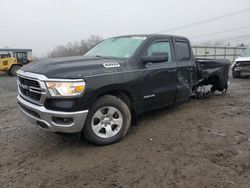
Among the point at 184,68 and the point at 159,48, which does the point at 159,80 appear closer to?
the point at 159,48

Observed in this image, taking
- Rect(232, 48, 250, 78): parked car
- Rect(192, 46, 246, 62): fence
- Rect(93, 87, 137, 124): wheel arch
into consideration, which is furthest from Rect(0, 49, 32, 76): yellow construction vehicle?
Rect(192, 46, 246, 62): fence

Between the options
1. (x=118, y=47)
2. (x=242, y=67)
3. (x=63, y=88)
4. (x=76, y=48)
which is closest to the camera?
(x=63, y=88)

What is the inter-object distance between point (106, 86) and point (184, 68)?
236 cm

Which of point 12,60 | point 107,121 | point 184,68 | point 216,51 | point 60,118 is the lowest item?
point 107,121

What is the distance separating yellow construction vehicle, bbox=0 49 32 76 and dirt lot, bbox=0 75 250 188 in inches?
691

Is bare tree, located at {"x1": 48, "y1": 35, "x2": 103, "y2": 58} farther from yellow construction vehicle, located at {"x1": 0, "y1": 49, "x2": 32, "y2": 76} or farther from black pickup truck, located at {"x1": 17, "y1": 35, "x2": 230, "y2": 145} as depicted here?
black pickup truck, located at {"x1": 17, "y1": 35, "x2": 230, "y2": 145}

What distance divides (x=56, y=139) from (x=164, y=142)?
1.94m

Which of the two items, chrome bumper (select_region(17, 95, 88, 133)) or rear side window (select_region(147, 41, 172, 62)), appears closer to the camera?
chrome bumper (select_region(17, 95, 88, 133))

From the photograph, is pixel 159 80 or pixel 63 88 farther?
pixel 159 80

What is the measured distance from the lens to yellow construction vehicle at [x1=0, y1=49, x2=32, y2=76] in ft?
68.6

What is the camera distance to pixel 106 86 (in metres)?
3.87

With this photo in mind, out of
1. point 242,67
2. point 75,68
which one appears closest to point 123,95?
point 75,68

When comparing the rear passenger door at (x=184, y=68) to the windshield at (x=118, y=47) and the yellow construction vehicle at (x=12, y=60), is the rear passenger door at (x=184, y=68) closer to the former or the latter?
the windshield at (x=118, y=47)

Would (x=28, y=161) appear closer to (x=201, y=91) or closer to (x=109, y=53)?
(x=109, y=53)
